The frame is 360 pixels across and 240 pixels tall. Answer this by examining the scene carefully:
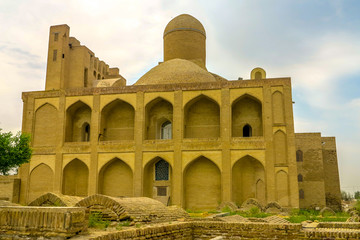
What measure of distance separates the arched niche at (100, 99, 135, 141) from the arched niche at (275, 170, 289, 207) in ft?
29.7

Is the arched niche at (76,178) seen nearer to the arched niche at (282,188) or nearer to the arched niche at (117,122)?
the arched niche at (117,122)

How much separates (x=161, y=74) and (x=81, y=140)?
261 inches

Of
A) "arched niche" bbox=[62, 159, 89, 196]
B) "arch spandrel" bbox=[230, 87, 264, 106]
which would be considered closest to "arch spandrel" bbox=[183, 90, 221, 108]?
"arch spandrel" bbox=[230, 87, 264, 106]

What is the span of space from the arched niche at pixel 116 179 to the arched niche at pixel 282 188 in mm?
8365

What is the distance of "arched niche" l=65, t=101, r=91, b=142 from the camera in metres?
24.4

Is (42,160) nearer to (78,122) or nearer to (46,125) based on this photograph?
(46,125)

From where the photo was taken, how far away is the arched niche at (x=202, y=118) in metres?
22.7

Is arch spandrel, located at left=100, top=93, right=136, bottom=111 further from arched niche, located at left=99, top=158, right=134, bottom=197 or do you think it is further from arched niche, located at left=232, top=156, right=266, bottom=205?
arched niche, located at left=232, top=156, right=266, bottom=205

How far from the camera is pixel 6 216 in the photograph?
5832mm

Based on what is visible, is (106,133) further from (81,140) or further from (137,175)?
(137,175)

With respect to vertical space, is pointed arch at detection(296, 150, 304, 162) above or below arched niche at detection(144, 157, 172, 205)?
above

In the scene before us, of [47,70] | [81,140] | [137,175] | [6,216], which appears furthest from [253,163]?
[6,216]

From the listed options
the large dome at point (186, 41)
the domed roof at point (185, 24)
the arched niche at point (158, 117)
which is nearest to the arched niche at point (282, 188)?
the arched niche at point (158, 117)

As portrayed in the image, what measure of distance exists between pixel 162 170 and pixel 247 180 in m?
4.92
